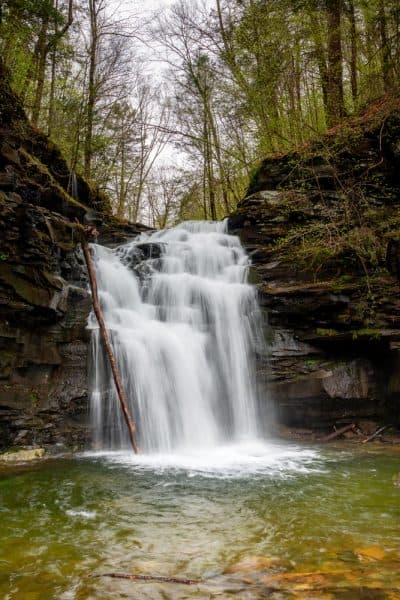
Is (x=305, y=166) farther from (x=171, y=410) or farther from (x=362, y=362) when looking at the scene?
(x=171, y=410)

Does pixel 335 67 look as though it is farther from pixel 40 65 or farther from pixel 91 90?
pixel 40 65

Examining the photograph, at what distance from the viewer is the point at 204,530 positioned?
12.4 ft

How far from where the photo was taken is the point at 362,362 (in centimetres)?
876

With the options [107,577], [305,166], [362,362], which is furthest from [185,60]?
[107,577]

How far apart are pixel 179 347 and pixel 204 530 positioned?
5.16 metres

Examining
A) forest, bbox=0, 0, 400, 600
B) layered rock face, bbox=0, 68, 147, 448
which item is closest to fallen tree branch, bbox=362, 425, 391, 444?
forest, bbox=0, 0, 400, 600

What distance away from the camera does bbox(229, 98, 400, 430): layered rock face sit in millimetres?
8516

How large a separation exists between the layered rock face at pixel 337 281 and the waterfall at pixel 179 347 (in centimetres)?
60

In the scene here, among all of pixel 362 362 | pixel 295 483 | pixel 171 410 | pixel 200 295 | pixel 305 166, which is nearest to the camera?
pixel 295 483

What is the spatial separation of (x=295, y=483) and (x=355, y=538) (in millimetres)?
1875

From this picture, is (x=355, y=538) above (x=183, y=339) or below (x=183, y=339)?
below

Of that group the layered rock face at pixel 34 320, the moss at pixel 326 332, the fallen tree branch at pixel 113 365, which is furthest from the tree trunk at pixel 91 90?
the moss at pixel 326 332

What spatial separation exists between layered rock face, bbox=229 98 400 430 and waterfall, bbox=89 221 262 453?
23.5 inches

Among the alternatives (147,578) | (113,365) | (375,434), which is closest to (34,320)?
(113,365)
